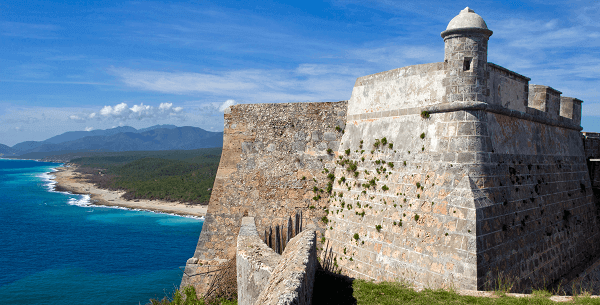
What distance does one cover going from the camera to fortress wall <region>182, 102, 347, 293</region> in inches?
494

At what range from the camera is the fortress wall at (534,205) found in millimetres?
8586

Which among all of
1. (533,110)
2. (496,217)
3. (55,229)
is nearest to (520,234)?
(496,217)

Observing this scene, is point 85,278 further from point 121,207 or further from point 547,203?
point 547,203

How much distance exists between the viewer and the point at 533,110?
10.8 m

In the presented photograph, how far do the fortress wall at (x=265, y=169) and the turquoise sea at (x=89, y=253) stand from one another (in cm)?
1068

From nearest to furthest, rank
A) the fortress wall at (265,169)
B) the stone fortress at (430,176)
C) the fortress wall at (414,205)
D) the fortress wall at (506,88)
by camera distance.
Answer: the fortress wall at (414,205) < the stone fortress at (430,176) < the fortress wall at (506,88) < the fortress wall at (265,169)

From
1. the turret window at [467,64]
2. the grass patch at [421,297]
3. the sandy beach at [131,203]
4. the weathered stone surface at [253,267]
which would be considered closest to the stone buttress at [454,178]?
the turret window at [467,64]

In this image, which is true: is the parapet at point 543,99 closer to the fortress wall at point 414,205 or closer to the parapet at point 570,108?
the parapet at point 570,108

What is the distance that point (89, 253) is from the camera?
45969mm

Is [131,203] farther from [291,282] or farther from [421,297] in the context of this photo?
[291,282]

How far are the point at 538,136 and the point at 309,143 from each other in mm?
6711

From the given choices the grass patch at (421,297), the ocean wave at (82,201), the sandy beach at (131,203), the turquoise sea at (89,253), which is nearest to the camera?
the grass patch at (421,297)

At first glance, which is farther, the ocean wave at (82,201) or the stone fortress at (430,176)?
the ocean wave at (82,201)

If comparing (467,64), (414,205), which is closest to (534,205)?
(414,205)
